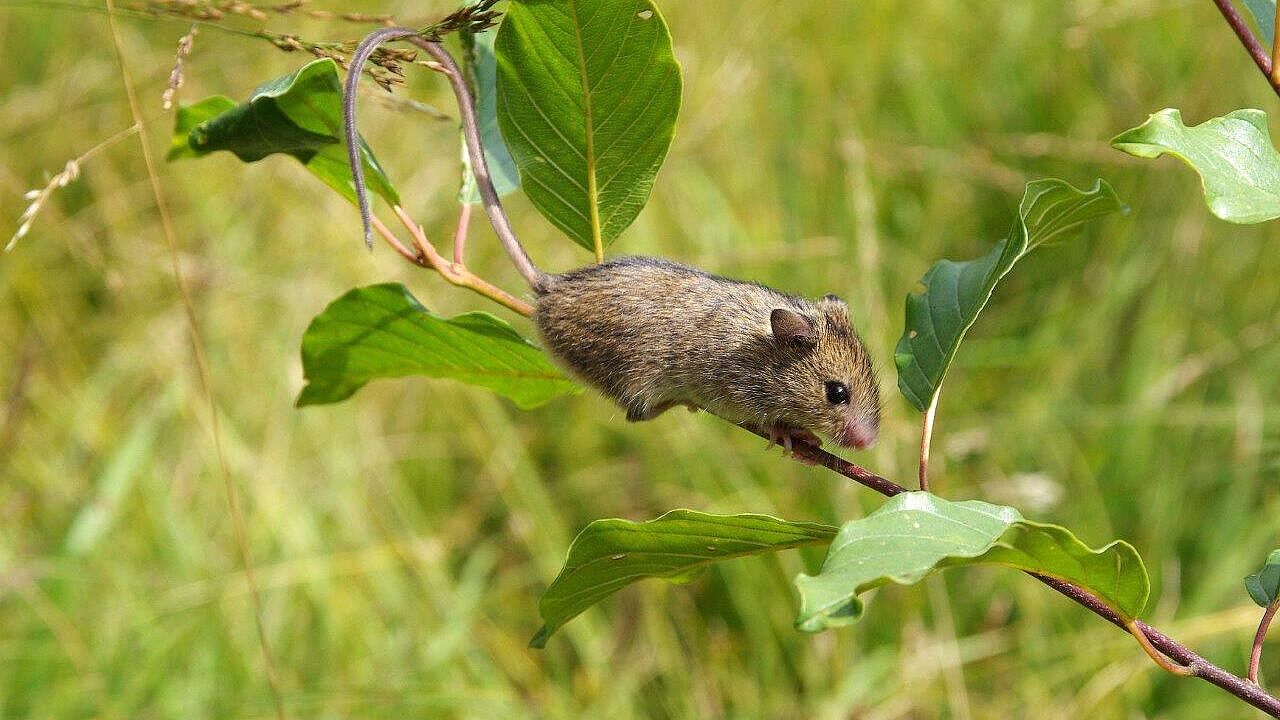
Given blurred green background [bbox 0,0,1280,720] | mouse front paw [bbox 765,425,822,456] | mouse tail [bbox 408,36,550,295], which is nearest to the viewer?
mouse tail [bbox 408,36,550,295]

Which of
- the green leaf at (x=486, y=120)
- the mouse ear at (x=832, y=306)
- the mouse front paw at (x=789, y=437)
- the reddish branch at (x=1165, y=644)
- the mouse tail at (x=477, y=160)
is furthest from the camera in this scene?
the mouse ear at (x=832, y=306)

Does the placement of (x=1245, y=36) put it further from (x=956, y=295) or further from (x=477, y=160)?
(x=477, y=160)

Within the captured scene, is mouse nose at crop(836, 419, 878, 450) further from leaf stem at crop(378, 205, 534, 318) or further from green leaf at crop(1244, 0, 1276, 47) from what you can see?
green leaf at crop(1244, 0, 1276, 47)

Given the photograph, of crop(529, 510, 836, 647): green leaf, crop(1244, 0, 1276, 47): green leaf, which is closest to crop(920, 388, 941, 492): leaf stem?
crop(529, 510, 836, 647): green leaf

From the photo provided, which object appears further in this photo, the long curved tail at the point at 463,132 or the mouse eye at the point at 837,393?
the mouse eye at the point at 837,393

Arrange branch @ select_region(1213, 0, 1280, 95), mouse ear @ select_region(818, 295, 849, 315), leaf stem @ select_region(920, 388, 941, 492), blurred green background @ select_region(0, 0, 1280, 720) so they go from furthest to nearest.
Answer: blurred green background @ select_region(0, 0, 1280, 720)
mouse ear @ select_region(818, 295, 849, 315)
leaf stem @ select_region(920, 388, 941, 492)
branch @ select_region(1213, 0, 1280, 95)

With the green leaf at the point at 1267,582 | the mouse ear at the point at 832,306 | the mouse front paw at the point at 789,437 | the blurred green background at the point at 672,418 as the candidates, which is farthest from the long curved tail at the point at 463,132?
the blurred green background at the point at 672,418

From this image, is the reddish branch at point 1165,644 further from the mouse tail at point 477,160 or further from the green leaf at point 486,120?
the green leaf at point 486,120
